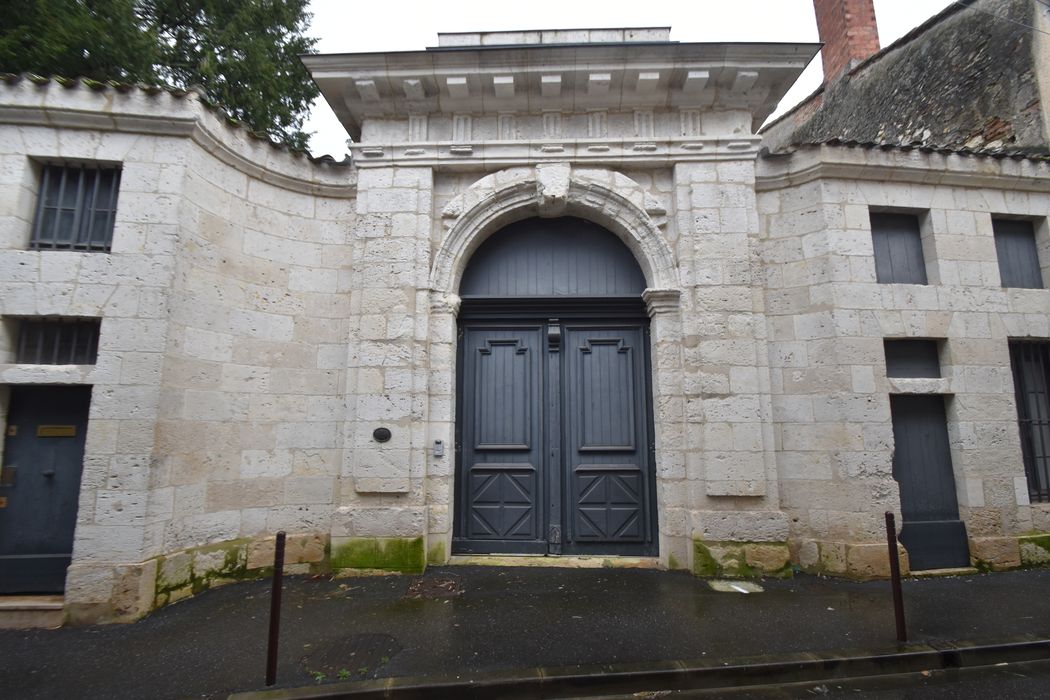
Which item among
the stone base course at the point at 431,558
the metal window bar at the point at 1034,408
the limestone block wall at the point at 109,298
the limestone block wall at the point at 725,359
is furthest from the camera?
the metal window bar at the point at 1034,408

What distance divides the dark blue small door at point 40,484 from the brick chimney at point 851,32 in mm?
13040

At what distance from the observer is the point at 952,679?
297cm

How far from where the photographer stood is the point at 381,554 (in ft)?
14.9

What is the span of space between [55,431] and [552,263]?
4681mm

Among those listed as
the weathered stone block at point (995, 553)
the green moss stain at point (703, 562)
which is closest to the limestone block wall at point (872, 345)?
the weathered stone block at point (995, 553)

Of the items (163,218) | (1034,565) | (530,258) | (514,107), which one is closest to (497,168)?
(514,107)

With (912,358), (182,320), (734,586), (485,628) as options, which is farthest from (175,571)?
(912,358)

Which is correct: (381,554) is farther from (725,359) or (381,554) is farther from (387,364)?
(725,359)

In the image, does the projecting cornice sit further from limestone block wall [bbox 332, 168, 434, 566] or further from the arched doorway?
the arched doorway

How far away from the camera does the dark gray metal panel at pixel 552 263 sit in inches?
213

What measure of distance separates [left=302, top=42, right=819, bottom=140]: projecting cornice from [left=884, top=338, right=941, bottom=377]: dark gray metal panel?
9.53 feet

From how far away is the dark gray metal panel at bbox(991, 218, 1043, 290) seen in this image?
534 cm

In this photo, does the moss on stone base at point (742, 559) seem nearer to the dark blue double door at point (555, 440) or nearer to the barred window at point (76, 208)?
the dark blue double door at point (555, 440)

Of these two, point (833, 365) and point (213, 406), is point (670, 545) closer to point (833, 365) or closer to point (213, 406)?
point (833, 365)
